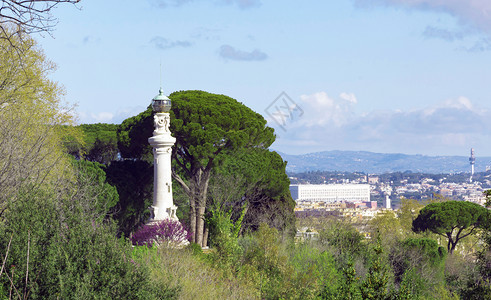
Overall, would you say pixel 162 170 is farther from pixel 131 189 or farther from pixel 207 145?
pixel 131 189

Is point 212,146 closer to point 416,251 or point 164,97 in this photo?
point 164,97

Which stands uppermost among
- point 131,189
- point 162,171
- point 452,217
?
point 162,171

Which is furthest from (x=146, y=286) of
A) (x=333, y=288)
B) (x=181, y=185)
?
(x=181, y=185)

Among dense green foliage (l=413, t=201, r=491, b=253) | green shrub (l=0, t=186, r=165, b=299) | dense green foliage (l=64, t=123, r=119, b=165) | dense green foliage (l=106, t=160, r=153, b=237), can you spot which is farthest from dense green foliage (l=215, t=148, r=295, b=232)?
green shrub (l=0, t=186, r=165, b=299)

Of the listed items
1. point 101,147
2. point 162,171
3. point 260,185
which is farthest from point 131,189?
point 101,147

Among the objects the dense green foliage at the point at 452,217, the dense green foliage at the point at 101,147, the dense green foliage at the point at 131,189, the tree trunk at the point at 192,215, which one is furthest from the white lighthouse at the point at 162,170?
the dense green foliage at the point at 452,217

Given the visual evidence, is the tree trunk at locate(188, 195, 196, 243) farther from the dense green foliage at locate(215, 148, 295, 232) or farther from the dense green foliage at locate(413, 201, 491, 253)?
the dense green foliage at locate(413, 201, 491, 253)

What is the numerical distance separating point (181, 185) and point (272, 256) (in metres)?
15.6

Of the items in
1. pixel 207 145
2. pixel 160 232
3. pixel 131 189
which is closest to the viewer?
pixel 160 232

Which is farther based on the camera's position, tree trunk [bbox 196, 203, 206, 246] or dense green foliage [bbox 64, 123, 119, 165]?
dense green foliage [bbox 64, 123, 119, 165]

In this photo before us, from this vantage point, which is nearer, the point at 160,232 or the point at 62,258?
the point at 62,258

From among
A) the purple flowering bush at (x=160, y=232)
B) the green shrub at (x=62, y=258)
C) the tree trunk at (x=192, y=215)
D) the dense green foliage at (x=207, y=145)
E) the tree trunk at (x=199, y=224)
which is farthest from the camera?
the tree trunk at (x=192, y=215)

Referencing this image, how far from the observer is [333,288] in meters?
17.3

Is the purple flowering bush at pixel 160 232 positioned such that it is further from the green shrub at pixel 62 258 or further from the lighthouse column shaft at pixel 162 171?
the green shrub at pixel 62 258
